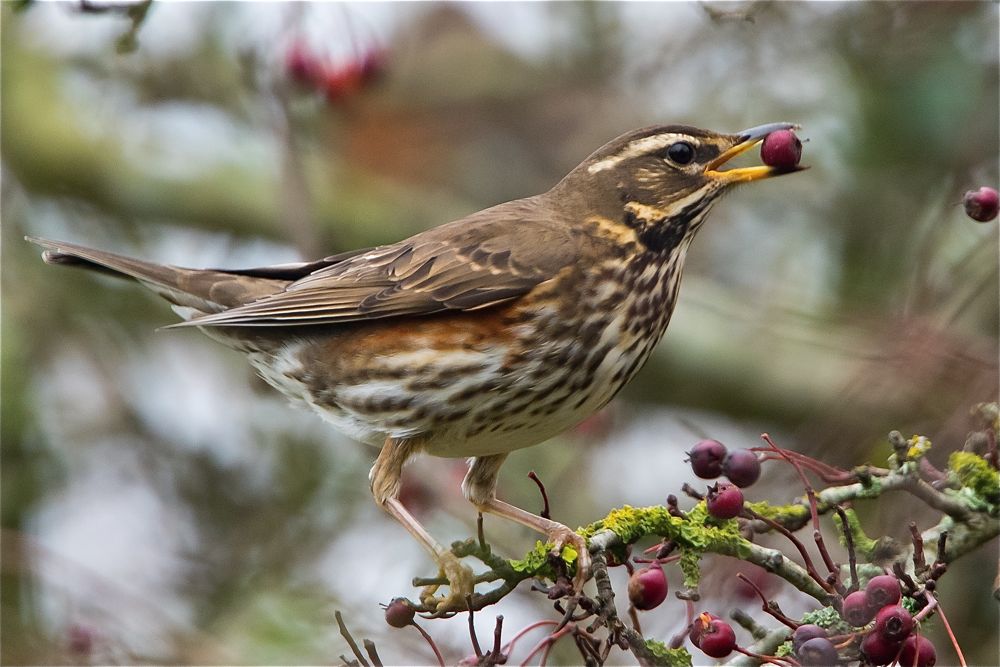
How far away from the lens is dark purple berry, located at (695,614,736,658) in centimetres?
290

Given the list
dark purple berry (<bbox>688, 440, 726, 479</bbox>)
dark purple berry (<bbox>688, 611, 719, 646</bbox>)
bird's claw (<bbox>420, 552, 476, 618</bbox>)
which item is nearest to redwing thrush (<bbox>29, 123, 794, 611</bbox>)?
bird's claw (<bbox>420, 552, 476, 618</bbox>)

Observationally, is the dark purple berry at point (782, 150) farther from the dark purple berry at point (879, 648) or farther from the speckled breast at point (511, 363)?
the dark purple berry at point (879, 648)

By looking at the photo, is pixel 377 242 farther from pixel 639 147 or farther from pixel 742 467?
pixel 742 467

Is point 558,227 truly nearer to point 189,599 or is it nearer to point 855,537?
point 855,537

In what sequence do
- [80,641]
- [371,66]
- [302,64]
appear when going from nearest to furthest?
[80,641] → [302,64] → [371,66]

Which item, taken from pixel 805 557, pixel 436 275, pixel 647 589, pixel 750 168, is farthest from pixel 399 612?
pixel 750 168

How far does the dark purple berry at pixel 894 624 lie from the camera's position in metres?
2.62

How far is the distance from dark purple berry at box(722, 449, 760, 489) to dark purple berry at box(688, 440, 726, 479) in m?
0.02

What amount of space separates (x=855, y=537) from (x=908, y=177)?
3.03 metres

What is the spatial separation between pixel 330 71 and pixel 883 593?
4.27 metres

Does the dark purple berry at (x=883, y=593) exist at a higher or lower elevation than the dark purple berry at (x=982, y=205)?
lower

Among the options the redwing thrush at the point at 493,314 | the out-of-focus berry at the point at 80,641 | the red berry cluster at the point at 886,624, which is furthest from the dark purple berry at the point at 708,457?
the out-of-focus berry at the point at 80,641

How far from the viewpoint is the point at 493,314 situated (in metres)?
4.23

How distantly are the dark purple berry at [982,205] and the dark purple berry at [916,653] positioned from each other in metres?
1.21
